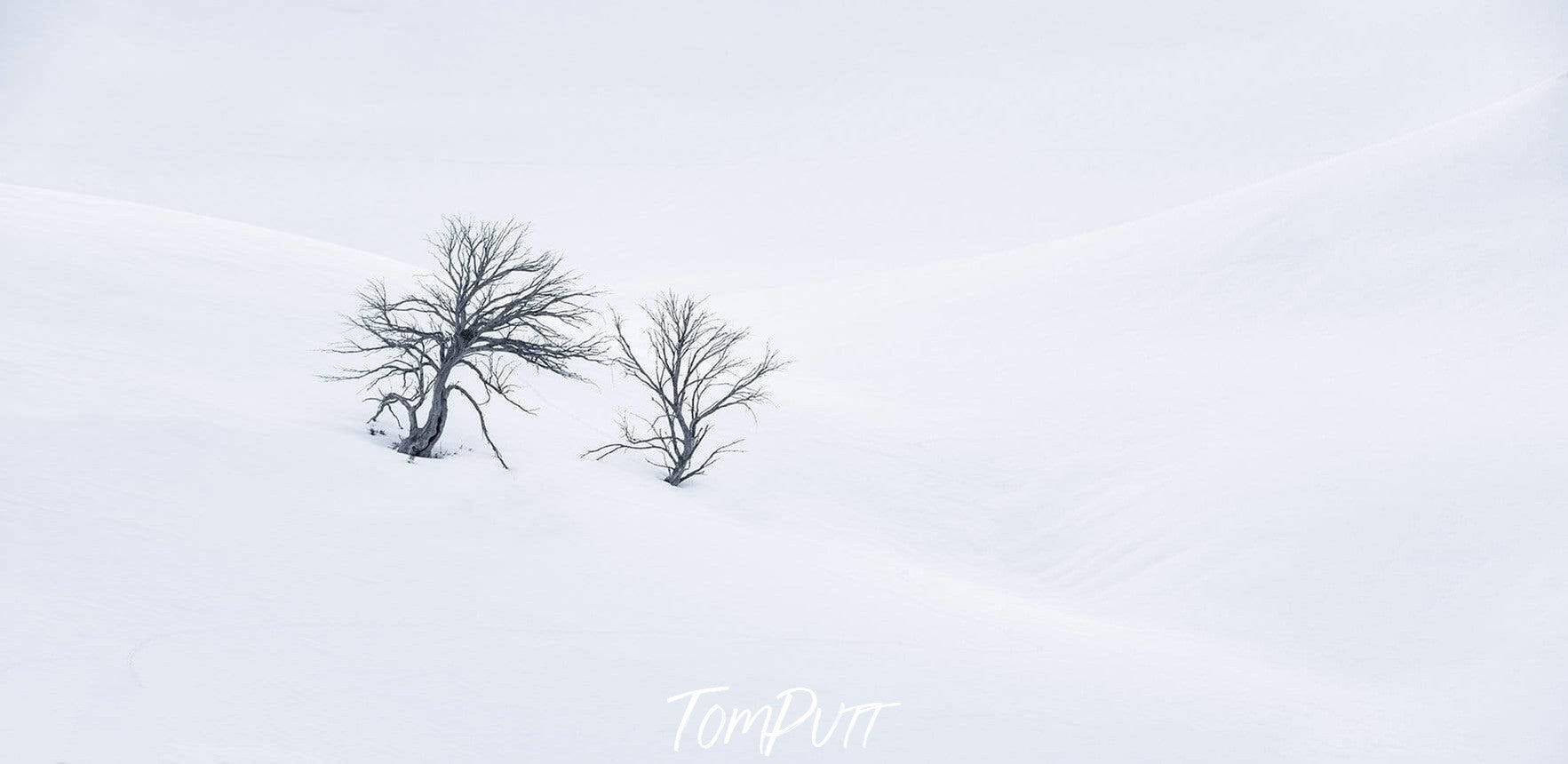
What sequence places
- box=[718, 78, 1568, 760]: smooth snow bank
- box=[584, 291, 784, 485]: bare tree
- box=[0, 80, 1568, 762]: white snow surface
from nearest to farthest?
box=[0, 80, 1568, 762]: white snow surface, box=[718, 78, 1568, 760]: smooth snow bank, box=[584, 291, 784, 485]: bare tree

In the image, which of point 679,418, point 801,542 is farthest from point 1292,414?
point 679,418

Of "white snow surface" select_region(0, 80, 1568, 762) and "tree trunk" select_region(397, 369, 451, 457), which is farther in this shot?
"tree trunk" select_region(397, 369, 451, 457)

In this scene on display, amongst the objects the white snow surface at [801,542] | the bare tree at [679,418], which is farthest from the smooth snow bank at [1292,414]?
the bare tree at [679,418]

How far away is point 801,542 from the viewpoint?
22.0 metres

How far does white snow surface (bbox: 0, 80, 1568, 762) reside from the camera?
12930 millimetres

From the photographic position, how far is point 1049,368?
3619cm

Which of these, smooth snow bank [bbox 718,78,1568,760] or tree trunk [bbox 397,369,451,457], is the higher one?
smooth snow bank [bbox 718,78,1568,760]

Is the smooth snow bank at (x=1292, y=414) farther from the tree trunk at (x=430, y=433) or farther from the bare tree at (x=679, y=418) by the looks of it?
the tree trunk at (x=430, y=433)

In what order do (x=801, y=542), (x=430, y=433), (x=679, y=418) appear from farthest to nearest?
(x=679, y=418) → (x=801, y=542) → (x=430, y=433)

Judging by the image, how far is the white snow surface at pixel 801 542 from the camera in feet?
42.4

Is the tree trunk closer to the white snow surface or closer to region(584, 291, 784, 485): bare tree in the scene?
the white snow surface

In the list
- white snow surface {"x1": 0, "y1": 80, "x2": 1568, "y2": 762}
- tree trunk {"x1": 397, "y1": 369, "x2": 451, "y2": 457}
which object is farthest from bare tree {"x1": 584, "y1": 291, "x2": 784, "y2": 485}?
tree trunk {"x1": 397, "y1": 369, "x2": 451, "y2": 457}

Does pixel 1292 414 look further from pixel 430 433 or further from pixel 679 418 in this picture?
pixel 430 433

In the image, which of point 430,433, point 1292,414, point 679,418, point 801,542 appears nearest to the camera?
point 430,433
